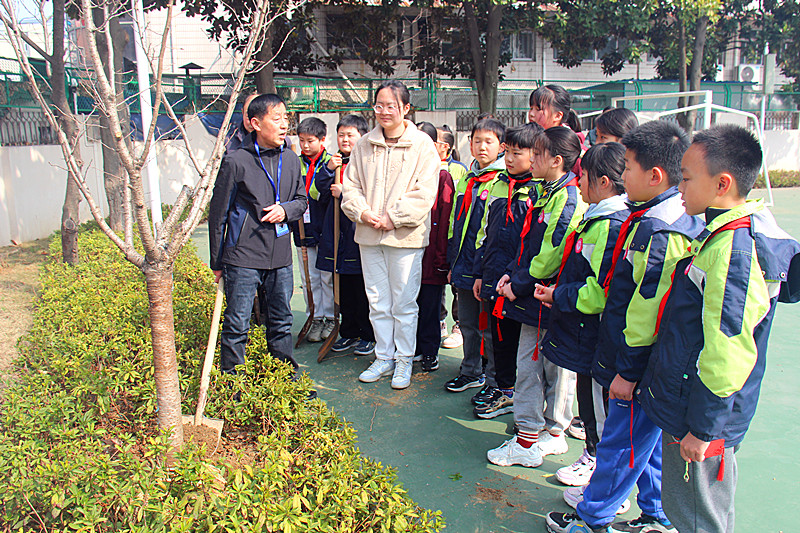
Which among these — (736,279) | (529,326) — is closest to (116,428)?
(529,326)

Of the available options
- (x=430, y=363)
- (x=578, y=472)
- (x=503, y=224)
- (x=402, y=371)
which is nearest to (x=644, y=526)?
(x=578, y=472)

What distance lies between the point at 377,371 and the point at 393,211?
3.49 ft

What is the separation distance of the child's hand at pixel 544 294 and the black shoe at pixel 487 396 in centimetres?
98

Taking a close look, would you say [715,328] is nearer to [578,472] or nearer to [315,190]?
[578,472]

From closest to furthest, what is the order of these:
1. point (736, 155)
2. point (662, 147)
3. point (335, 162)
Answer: point (736, 155)
point (662, 147)
point (335, 162)

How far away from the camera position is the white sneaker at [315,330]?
15.4 feet

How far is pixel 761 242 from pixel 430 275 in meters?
2.48

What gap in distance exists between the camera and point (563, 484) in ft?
9.05

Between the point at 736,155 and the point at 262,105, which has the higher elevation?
the point at 262,105

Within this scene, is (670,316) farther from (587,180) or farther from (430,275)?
(430,275)

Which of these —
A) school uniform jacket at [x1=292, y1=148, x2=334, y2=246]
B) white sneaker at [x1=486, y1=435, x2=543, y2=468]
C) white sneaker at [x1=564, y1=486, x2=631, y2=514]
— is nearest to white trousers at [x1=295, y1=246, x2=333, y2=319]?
school uniform jacket at [x1=292, y1=148, x2=334, y2=246]

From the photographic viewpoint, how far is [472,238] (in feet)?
11.7

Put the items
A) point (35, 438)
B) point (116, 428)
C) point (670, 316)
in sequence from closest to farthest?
1. point (670, 316)
2. point (35, 438)
3. point (116, 428)

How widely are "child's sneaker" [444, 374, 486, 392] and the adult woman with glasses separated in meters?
0.28
